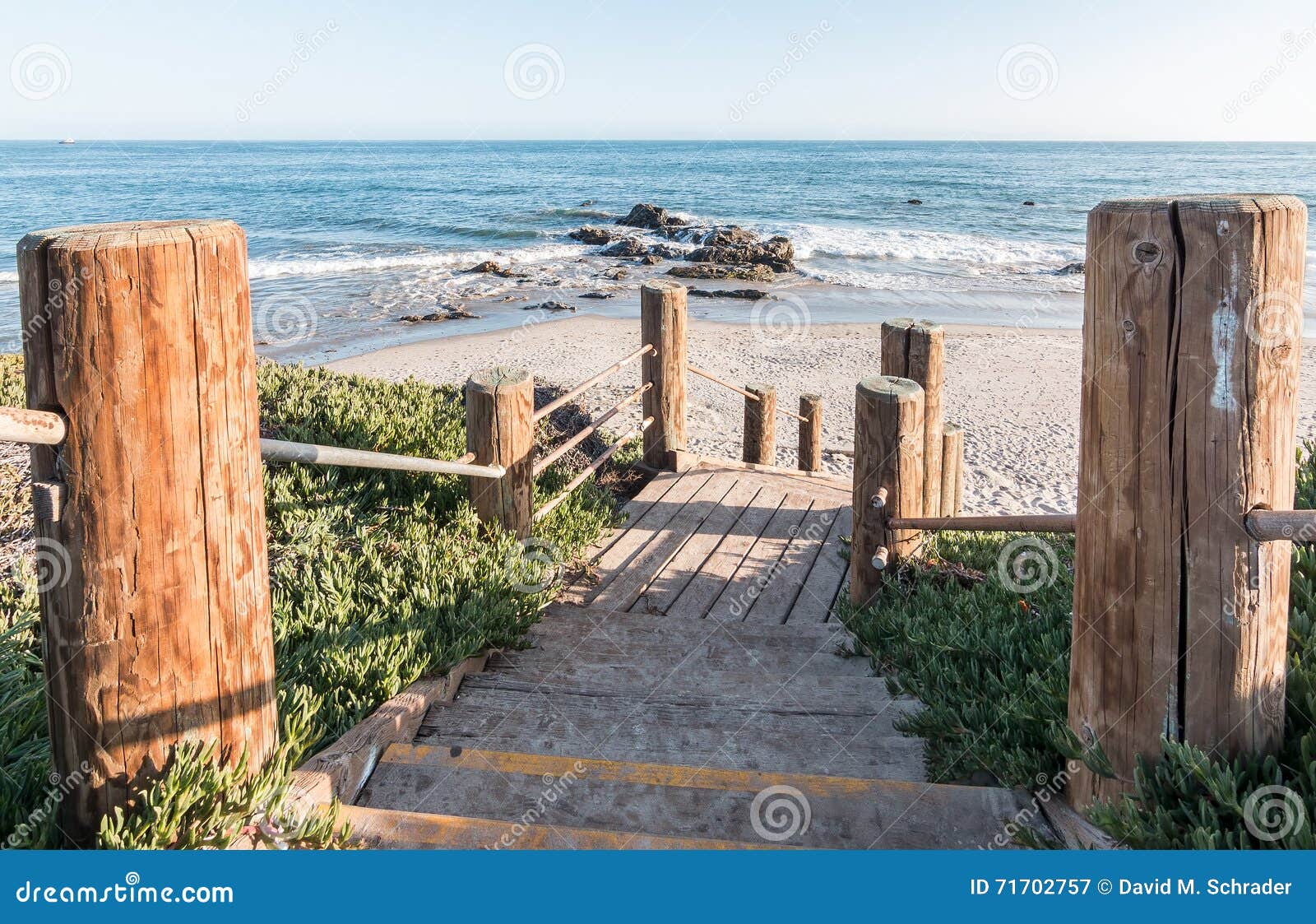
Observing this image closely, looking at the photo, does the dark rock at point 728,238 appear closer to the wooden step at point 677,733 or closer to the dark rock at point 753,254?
the dark rock at point 753,254

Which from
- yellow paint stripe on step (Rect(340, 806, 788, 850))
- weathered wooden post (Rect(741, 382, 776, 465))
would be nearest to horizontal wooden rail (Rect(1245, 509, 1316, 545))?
yellow paint stripe on step (Rect(340, 806, 788, 850))

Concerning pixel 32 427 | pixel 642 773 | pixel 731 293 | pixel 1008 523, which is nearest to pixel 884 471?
pixel 1008 523

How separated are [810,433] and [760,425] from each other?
64 cm

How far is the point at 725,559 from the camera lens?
5.91 m

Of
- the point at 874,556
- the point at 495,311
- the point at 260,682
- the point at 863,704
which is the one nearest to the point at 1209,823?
the point at 863,704

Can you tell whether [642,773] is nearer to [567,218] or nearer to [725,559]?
[725,559]

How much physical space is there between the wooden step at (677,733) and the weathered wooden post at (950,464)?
2.88 metres

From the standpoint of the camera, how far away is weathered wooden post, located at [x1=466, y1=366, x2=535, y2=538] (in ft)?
16.1

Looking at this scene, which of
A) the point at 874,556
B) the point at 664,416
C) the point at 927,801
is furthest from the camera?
the point at 664,416

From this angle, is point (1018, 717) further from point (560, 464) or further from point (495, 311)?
point (495, 311)

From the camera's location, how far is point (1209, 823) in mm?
2074

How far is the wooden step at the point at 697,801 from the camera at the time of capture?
262 centimetres

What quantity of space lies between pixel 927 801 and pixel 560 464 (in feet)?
16.3

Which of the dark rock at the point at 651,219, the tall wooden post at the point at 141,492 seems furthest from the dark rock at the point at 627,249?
the tall wooden post at the point at 141,492
